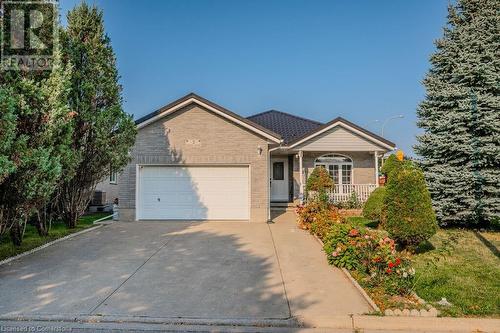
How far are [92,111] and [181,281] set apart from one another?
24.7 feet

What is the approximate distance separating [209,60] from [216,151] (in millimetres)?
7230

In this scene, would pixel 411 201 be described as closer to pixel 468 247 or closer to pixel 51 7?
pixel 468 247

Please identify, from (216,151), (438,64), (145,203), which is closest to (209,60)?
(216,151)

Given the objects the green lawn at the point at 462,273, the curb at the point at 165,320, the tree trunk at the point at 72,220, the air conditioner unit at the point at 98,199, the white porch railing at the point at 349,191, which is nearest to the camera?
the curb at the point at 165,320

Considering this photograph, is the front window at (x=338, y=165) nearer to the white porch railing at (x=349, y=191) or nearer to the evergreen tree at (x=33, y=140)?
the white porch railing at (x=349, y=191)

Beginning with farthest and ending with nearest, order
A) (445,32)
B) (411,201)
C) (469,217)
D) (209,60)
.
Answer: (209,60) < (445,32) < (469,217) < (411,201)

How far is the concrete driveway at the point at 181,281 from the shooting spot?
485 centimetres

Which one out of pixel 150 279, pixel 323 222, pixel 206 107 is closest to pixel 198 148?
pixel 206 107

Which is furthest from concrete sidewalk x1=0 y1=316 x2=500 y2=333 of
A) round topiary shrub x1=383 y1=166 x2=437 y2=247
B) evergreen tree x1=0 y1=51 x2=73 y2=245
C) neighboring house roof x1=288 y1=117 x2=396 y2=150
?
neighboring house roof x1=288 y1=117 x2=396 y2=150

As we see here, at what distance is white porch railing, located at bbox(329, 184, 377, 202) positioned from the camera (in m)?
16.9

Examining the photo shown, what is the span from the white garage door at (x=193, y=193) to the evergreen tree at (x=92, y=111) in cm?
206

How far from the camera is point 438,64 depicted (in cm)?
1181

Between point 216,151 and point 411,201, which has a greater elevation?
point 216,151
